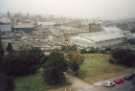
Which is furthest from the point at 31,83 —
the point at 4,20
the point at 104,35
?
the point at 104,35

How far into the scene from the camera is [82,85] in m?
5.75

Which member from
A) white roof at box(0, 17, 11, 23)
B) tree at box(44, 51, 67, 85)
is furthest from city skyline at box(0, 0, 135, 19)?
tree at box(44, 51, 67, 85)

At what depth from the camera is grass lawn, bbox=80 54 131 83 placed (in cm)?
621

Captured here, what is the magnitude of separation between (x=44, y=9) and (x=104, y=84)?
271 centimetres

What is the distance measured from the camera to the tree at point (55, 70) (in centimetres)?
566

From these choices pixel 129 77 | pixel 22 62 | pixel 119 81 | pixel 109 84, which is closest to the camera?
pixel 109 84

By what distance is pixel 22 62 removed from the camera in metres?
6.11

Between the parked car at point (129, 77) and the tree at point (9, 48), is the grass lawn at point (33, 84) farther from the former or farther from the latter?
the parked car at point (129, 77)

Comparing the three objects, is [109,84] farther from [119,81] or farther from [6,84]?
[6,84]

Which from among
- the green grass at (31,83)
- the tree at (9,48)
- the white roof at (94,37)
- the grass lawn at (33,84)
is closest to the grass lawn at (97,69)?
the white roof at (94,37)

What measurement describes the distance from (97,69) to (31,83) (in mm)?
1762

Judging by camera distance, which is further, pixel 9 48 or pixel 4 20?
pixel 4 20

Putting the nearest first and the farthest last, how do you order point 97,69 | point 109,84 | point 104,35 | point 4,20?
point 109,84
point 97,69
point 4,20
point 104,35

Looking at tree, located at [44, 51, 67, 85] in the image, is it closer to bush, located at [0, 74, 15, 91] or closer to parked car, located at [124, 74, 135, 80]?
bush, located at [0, 74, 15, 91]
